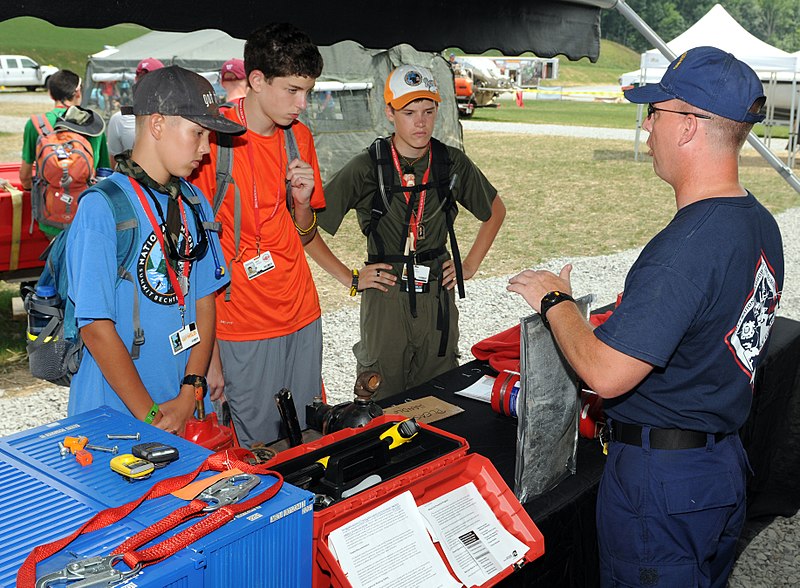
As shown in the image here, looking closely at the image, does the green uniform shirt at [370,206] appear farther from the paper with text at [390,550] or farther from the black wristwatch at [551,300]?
the paper with text at [390,550]

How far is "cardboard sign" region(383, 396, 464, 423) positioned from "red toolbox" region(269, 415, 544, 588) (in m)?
0.62

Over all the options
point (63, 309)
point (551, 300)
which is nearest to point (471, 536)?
point (551, 300)

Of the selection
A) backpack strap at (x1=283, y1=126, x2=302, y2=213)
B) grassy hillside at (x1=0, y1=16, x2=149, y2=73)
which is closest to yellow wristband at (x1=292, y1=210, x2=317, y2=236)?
backpack strap at (x1=283, y1=126, x2=302, y2=213)

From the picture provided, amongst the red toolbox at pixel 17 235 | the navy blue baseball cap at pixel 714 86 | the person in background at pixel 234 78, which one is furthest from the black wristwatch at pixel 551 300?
the red toolbox at pixel 17 235

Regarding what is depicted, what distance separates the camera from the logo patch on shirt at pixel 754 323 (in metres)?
1.98

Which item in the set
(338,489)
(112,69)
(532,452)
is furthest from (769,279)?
(112,69)

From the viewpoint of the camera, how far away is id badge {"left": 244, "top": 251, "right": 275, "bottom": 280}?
308 cm

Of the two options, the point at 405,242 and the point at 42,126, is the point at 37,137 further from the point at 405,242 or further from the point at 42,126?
the point at 405,242

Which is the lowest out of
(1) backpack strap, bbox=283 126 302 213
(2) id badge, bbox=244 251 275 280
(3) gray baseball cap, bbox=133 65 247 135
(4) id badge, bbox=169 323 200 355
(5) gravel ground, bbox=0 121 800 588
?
(5) gravel ground, bbox=0 121 800 588

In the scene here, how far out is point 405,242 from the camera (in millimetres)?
3707

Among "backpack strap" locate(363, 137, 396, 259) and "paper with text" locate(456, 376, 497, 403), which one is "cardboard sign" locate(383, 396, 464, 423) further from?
"backpack strap" locate(363, 137, 396, 259)

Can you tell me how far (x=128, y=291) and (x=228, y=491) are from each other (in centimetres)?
109

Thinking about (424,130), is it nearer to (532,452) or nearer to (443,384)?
(443,384)

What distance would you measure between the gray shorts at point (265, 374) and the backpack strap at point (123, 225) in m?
0.90
